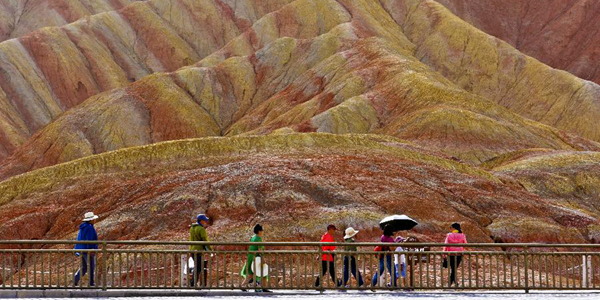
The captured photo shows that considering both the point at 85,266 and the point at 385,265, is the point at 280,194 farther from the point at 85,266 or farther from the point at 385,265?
Answer: the point at 85,266

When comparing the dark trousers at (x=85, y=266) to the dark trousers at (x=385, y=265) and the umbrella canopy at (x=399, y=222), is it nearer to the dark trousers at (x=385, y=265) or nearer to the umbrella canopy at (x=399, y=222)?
the dark trousers at (x=385, y=265)

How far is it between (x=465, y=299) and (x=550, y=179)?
47.7m

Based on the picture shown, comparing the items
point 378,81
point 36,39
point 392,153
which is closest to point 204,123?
point 378,81

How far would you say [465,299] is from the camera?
2119 centimetres

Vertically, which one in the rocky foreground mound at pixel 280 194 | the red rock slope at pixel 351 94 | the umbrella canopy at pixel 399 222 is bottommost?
the umbrella canopy at pixel 399 222

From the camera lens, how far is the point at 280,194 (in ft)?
165

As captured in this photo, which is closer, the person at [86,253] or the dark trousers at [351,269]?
the person at [86,253]

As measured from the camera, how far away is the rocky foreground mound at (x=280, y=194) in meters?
48.0

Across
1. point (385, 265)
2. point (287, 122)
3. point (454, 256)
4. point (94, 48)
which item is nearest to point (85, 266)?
point (385, 265)

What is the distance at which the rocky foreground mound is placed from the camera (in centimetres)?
4803

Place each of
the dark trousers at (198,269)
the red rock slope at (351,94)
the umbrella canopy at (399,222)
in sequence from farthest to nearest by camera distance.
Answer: the red rock slope at (351,94) < the umbrella canopy at (399,222) < the dark trousers at (198,269)

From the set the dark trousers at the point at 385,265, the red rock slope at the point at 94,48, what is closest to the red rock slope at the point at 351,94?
the red rock slope at the point at 94,48

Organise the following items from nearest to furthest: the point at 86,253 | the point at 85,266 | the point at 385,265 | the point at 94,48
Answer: the point at 85,266 < the point at 86,253 < the point at 385,265 < the point at 94,48

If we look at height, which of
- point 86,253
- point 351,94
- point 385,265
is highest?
point 351,94
